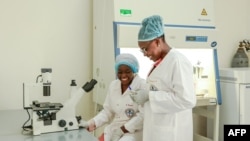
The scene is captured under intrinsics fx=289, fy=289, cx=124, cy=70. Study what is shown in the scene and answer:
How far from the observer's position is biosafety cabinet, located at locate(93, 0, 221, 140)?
96.8 inches

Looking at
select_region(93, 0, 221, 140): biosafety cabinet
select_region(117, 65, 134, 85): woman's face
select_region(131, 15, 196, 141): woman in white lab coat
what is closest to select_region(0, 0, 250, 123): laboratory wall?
select_region(93, 0, 221, 140): biosafety cabinet

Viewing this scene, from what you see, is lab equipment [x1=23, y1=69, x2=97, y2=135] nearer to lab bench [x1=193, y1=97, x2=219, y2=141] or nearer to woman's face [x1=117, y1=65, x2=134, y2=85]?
woman's face [x1=117, y1=65, x2=134, y2=85]

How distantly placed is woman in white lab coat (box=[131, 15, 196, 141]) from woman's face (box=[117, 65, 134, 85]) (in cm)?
23

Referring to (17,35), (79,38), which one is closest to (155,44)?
(79,38)

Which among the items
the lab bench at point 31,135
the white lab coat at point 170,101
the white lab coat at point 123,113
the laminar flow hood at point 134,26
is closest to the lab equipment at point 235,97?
the laminar flow hood at point 134,26

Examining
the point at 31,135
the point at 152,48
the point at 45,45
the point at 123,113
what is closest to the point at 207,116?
the point at 123,113

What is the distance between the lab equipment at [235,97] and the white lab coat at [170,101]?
1.10m

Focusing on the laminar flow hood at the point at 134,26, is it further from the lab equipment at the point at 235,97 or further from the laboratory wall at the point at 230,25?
the laboratory wall at the point at 230,25

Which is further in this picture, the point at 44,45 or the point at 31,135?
the point at 44,45

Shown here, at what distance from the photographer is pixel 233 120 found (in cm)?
296

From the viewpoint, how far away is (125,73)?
Answer: 216 cm

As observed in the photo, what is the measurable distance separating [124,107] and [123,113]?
0.05 m

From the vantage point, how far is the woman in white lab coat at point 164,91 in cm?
182

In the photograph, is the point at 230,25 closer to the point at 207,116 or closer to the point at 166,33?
the point at 207,116
